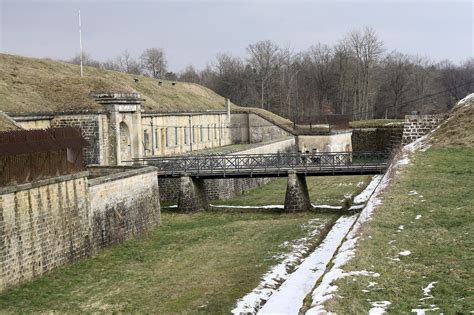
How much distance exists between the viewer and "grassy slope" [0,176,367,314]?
1470 centimetres

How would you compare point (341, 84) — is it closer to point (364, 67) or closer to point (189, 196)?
point (364, 67)

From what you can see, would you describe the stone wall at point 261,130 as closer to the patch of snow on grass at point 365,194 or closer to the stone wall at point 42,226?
the patch of snow on grass at point 365,194

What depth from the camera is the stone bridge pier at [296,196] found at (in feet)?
91.5

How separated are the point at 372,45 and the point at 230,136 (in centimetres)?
2681

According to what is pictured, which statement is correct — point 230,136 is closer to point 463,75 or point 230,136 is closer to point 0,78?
point 0,78

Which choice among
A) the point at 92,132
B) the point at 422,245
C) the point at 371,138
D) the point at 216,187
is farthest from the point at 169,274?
the point at 371,138

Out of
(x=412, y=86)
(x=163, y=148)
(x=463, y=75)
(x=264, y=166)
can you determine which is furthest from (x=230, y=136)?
(x=463, y=75)

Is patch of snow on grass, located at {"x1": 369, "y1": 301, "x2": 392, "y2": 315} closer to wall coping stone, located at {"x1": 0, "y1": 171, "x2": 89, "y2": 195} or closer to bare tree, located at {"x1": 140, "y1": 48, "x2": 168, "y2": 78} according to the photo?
wall coping stone, located at {"x1": 0, "y1": 171, "x2": 89, "y2": 195}

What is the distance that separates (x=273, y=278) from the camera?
1648cm

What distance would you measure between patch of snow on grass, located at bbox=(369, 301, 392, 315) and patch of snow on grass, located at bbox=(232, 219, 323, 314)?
439cm

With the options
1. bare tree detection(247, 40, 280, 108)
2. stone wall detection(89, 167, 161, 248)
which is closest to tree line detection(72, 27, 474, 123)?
bare tree detection(247, 40, 280, 108)

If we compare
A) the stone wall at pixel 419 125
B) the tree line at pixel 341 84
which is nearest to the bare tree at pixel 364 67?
the tree line at pixel 341 84

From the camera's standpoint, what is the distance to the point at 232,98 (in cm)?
8625

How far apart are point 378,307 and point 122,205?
14220 mm
